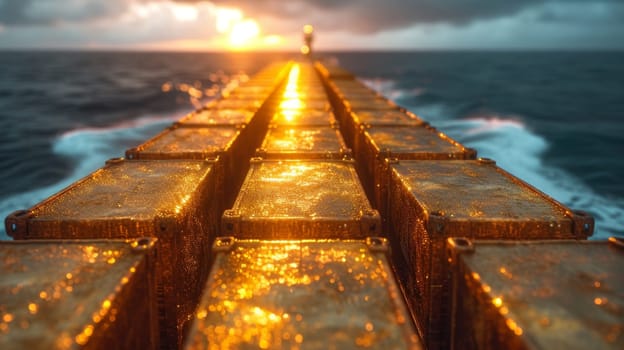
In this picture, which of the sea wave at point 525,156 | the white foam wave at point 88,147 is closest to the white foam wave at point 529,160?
the sea wave at point 525,156

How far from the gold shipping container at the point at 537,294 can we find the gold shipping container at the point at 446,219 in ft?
1.48

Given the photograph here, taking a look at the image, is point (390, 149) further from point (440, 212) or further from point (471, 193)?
point (440, 212)

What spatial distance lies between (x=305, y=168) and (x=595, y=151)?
28433 mm

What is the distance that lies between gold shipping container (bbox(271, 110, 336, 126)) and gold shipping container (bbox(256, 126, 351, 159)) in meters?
0.47

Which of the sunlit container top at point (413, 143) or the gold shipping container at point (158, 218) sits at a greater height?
the sunlit container top at point (413, 143)

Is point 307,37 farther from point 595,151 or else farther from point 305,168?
point 305,168

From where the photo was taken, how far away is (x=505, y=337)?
2.62 meters

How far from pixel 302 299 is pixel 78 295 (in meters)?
1.56

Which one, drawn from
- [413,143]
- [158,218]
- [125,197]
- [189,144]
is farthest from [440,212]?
[189,144]

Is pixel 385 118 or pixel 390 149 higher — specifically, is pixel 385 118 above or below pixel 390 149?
above

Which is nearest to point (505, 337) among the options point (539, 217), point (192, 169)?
Result: point (539, 217)

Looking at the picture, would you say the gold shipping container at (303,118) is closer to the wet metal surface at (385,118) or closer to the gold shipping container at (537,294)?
the wet metal surface at (385,118)

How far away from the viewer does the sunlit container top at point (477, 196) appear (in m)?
4.05

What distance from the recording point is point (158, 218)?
408 cm
